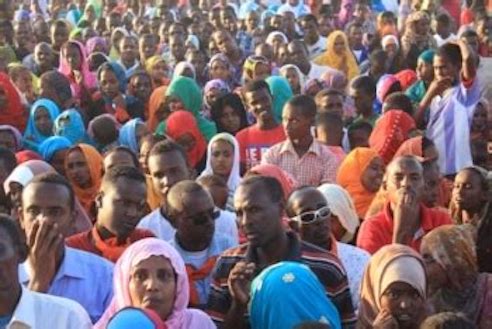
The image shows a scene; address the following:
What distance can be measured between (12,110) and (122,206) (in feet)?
12.7

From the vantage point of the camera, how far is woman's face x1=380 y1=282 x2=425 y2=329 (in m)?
4.06

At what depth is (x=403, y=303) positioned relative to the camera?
4.09 m

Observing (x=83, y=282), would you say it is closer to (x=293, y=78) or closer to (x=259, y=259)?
(x=259, y=259)

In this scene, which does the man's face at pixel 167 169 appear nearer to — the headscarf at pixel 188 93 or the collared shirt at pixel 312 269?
the collared shirt at pixel 312 269

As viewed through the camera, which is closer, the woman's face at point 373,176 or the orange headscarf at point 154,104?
the woman's face at point 373,176

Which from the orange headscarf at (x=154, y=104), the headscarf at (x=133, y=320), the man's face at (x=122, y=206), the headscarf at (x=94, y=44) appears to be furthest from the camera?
the headscarf at (x=94, y=44)

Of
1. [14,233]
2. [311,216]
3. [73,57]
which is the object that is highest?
[73,57]

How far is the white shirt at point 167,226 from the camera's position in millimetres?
4984

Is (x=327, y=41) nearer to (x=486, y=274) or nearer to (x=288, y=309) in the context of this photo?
(x=486, y=274)

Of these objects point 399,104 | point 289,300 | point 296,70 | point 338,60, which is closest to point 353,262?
point 289,300

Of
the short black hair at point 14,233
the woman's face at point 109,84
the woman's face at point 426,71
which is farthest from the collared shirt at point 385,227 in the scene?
the woman's face at point 109,84

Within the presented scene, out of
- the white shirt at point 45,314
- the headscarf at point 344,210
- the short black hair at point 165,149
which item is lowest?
the headscarf at point 344,210

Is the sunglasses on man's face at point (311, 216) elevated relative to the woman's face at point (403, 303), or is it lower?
elevated

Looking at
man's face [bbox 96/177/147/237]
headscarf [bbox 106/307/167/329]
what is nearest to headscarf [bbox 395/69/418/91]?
man's face [bbox 96/177/147/237]
